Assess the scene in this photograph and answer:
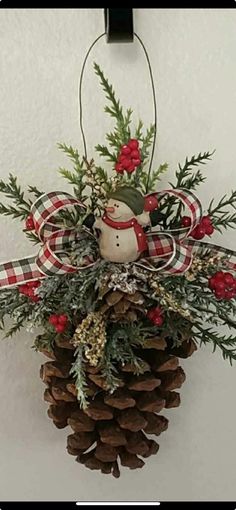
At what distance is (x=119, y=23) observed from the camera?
2.93 ft

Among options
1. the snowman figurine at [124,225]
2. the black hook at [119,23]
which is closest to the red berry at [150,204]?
the snowman figurine at [124,225]

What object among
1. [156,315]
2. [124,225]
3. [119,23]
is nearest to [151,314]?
[156,315]

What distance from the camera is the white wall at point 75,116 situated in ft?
3.05

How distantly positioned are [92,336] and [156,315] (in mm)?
79

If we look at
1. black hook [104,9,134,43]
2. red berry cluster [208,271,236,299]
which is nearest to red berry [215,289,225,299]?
red berry cluster [208,271,236,299]

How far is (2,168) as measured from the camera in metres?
0.95

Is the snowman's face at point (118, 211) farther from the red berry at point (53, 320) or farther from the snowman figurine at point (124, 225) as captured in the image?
the red berry at point (53, 320)

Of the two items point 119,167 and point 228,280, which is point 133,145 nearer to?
point 119,167

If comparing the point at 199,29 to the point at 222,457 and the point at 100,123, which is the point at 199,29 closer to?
the point at 100,123

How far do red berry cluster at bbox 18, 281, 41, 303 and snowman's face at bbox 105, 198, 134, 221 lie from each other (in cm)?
12

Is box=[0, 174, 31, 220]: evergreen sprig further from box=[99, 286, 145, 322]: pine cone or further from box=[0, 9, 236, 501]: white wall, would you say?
box=[99, 286, 145, 322]: pine cone

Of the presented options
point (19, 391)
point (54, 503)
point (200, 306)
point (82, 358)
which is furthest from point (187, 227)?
point (54, 503)

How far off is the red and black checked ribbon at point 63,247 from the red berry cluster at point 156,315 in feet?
0.15

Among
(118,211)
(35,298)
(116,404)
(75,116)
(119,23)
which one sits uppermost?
(119,23)
